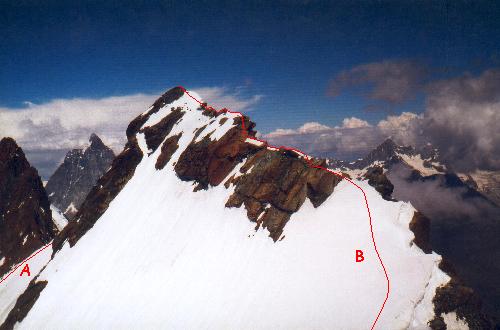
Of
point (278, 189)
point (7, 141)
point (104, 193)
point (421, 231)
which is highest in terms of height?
point (421, 231)

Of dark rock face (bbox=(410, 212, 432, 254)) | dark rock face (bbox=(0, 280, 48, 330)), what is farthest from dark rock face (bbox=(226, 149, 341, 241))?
dark rock face (bbox=(0, 280, 48, 330))

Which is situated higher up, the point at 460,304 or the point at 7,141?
the point at 7,141

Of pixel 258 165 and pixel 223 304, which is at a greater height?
pixel 258 165

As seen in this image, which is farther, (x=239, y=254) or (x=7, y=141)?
(x=7, y=141)

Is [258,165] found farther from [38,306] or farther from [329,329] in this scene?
[38,306]

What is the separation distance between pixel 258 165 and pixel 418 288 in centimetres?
A: 3267

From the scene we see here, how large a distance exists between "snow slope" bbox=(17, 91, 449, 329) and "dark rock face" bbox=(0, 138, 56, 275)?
4712 centimetres

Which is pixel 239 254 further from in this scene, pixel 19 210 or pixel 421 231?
pixel 19 210

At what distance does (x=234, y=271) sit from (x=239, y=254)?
3342mm

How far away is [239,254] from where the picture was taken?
190 feet

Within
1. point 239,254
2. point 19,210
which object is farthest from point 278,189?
point 19,210

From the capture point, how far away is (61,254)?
295 feet

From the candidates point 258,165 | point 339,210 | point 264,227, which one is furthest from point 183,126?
point 339,210

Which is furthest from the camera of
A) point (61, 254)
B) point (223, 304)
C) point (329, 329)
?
point (61, 254)
